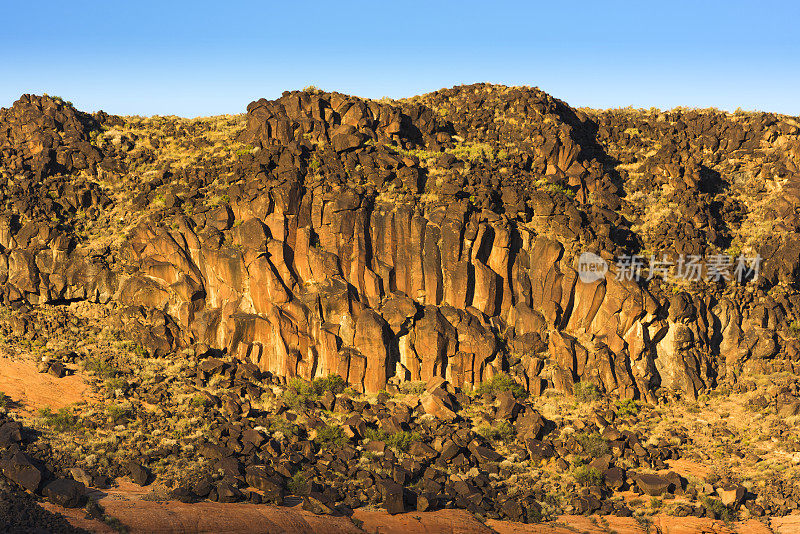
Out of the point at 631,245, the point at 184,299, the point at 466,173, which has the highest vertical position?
the point at 466,173

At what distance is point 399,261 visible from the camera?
58.2 meters

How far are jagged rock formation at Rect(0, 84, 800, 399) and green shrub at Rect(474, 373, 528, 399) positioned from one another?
0.73 metres

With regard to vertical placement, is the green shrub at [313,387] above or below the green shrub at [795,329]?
below

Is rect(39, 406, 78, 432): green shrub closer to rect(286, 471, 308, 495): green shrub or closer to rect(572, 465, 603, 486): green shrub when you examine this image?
rect(286, 471, 308, 495): green shrub

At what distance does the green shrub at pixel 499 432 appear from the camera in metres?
51.5

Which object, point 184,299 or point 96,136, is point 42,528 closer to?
point 184,299

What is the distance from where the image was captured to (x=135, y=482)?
141 feet

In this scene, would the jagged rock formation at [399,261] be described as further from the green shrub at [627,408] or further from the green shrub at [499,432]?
the green shrub at [499,432]

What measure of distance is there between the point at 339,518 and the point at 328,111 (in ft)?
124

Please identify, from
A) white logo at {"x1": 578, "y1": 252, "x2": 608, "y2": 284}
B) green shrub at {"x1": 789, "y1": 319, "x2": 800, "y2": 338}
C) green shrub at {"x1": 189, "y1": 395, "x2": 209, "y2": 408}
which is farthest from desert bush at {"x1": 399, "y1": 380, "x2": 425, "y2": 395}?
green shrub at {"x1": 789, "y1": 319, "x2": 800, "y2": 338}

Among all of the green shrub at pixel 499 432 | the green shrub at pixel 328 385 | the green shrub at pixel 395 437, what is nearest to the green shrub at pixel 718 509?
the green shrub at pixel 499 432

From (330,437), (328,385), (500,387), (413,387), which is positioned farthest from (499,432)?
(328,385)

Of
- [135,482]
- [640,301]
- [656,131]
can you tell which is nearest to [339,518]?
[135,482]

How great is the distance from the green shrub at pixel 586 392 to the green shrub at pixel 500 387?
Result: 355 centimetres
